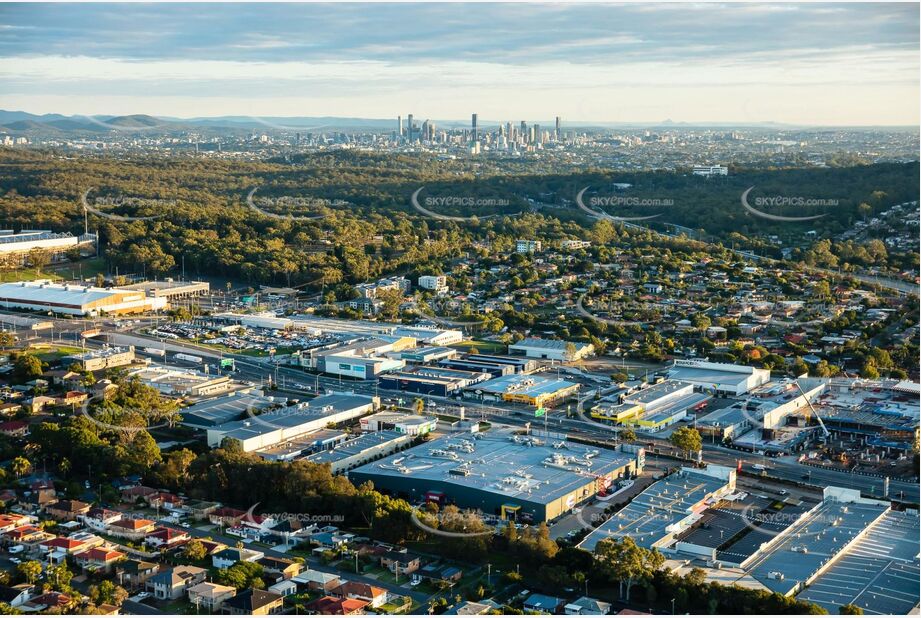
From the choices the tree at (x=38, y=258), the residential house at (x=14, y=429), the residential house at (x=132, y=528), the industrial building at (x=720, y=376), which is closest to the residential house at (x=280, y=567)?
the residential house at (x=132, y=528)

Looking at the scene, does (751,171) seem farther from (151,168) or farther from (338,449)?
(338,449)

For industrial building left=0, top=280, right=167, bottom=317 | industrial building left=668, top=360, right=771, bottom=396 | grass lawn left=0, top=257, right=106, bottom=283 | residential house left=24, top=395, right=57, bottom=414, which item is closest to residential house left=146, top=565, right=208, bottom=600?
residential house left=24, top=395, right=57, bottom=414

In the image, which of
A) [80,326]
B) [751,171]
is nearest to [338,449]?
[80,326]

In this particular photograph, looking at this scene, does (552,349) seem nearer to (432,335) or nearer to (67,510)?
(432,335)

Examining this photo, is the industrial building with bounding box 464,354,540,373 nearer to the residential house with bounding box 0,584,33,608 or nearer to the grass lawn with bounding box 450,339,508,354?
the grass lawn with bounding box 450,339,508,354

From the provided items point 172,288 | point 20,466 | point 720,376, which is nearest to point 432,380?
point 720,376

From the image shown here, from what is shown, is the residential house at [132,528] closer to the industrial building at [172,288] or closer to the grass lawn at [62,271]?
the industrial building at [172,288]
